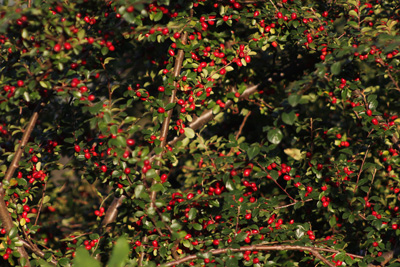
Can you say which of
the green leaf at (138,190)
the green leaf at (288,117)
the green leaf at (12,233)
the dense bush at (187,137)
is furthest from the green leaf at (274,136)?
the green leaf at (12,233)

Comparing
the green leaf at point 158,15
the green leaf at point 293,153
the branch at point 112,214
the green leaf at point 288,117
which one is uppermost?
the green leaf at point 158,15

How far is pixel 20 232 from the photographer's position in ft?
9.30

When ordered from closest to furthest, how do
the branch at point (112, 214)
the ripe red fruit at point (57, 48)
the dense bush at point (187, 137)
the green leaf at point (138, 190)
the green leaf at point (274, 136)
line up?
the green leaf at point (274, 136) → the ripe red fruit at point (57, 48) → the dense bush at point (187, 137) → the green leaf at point (138, 190) → the branch at point (112, 214)

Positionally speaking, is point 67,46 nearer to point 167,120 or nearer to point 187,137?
point 167,120

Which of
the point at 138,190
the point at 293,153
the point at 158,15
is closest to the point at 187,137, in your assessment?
the point at 138,190

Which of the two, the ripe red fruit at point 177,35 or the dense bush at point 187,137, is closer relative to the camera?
the dense bush at point 187,137

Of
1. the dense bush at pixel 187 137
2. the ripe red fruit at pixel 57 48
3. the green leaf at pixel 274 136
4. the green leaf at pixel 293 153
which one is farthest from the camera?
the green leaf at pixel 293 153

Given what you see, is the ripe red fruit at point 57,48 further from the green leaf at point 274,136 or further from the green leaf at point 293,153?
the green leaf at point 293,153

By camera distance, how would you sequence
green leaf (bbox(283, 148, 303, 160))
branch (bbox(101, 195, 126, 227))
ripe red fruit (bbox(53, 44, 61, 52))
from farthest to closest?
1. green leaf (bbox(283, 148, 303, 160))
2. branch (bbox(101, 195, 126, 227))
3. ripe red fruit (bbox(53, 44, 61, 52))

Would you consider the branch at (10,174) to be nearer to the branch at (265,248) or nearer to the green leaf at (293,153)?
the branch at (265,248)

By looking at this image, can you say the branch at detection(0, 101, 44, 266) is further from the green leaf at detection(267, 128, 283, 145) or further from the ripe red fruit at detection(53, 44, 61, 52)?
the green leaf at detection(267, 128, 283, 145)

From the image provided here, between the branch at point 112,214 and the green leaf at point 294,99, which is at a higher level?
the green leaf at point 294,99

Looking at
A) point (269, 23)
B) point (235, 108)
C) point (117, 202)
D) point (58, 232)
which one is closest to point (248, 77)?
point (235, 108)

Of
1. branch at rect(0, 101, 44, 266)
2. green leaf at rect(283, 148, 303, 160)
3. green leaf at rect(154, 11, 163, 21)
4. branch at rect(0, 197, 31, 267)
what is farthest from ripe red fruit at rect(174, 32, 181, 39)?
green leaf at rect(283, 148, 303, 160)
